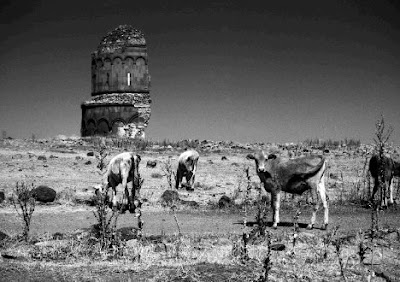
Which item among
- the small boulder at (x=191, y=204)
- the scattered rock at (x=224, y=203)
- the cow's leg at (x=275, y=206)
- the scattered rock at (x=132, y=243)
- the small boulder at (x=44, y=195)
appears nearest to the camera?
the scattered rock at (x=132, y=243)

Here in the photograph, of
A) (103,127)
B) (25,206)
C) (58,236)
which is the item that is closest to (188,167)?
(58,236)

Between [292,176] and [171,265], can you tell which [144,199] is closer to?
[292,176]

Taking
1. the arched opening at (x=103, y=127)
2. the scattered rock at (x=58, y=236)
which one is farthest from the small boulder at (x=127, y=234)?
the arched opening at (x=103, y=127)

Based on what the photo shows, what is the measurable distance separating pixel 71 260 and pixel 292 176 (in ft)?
16.3

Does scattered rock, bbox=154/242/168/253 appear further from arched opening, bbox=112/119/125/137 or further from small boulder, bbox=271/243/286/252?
arched opening, bbox=112/119/125/137

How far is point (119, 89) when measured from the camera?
3672cm

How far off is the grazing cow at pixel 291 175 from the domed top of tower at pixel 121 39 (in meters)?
29.1

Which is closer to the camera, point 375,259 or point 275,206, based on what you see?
point 375,259

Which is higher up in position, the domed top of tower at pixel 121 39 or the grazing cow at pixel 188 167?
the domed top of tower at pixel 121 39

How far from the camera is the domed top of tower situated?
3725 centimetres

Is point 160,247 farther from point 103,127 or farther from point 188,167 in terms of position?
point 103,127

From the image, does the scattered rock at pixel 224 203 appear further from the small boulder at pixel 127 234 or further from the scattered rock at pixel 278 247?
the scattered rock at pixel 278 247

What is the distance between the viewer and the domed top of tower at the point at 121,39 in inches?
1467

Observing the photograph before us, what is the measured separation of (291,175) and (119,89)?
28.5 m
